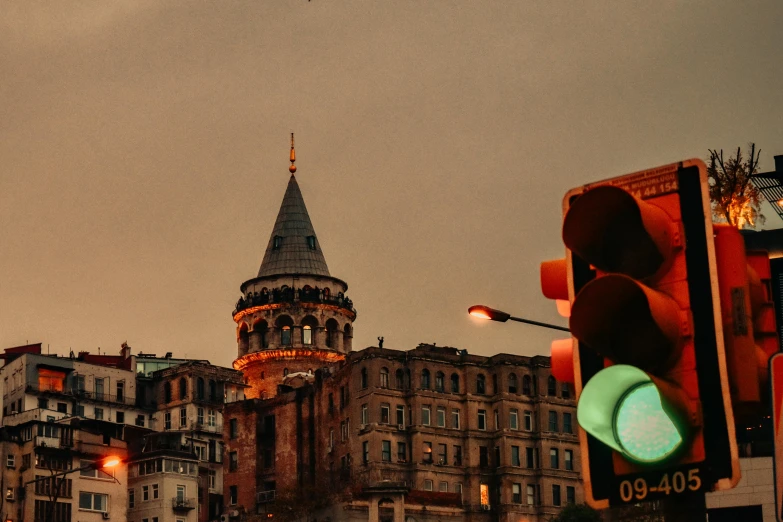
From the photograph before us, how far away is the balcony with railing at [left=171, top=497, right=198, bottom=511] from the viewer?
138375mm

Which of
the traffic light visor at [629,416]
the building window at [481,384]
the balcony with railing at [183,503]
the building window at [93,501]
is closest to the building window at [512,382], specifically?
the building window at [481,384]

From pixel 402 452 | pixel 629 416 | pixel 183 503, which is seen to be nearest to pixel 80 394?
pixel 183 503

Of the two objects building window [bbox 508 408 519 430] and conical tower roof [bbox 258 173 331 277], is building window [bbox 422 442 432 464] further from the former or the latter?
conical tower roof [bbox 258 173 331 277]

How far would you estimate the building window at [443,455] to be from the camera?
14025cm

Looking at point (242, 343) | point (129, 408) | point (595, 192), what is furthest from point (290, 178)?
point (595, 192)

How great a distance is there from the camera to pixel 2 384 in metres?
160

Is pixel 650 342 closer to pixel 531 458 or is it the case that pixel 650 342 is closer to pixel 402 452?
pixel 402 452

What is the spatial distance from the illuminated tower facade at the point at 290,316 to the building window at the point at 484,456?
36.6 meters

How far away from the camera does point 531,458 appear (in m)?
143

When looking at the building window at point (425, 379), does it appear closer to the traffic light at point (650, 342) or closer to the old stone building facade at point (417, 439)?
the old stone building facade at point (417, 439)

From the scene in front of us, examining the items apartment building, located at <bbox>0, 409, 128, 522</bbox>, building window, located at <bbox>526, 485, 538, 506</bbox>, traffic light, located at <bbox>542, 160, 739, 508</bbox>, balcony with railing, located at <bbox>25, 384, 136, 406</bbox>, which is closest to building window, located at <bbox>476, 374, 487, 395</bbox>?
building window, located at <bbox>526, 485, 538, 506</bbox>

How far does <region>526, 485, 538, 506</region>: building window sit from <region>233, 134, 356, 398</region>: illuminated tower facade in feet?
135

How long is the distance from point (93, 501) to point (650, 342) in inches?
5000

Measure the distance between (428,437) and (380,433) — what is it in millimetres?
5468
